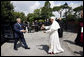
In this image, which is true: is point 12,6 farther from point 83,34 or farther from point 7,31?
point 83,34

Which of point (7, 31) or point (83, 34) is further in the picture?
point (7, 31)

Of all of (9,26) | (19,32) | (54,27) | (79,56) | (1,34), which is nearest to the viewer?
(79,56)

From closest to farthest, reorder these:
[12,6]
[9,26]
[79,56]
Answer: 1. [79,56]
2. [9,26]
3. [12,6]

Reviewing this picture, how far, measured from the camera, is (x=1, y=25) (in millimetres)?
10102

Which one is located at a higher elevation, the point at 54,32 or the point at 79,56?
the point at 54,32

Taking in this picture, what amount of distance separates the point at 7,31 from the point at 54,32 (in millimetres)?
4403

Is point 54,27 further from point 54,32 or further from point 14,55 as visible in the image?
point 14,55

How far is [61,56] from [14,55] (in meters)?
2.12

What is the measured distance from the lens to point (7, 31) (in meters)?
10.4

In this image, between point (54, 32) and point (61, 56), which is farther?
point (54, 32)

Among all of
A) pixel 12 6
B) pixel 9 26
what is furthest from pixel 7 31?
pixel 12 6

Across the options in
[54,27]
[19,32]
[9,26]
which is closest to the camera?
[54,27]

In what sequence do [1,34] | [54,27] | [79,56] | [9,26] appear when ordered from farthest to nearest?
[9,26], [1,34], [54,27], [79,56]

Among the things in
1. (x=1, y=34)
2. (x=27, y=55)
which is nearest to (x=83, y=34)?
(x=27, y=55)
